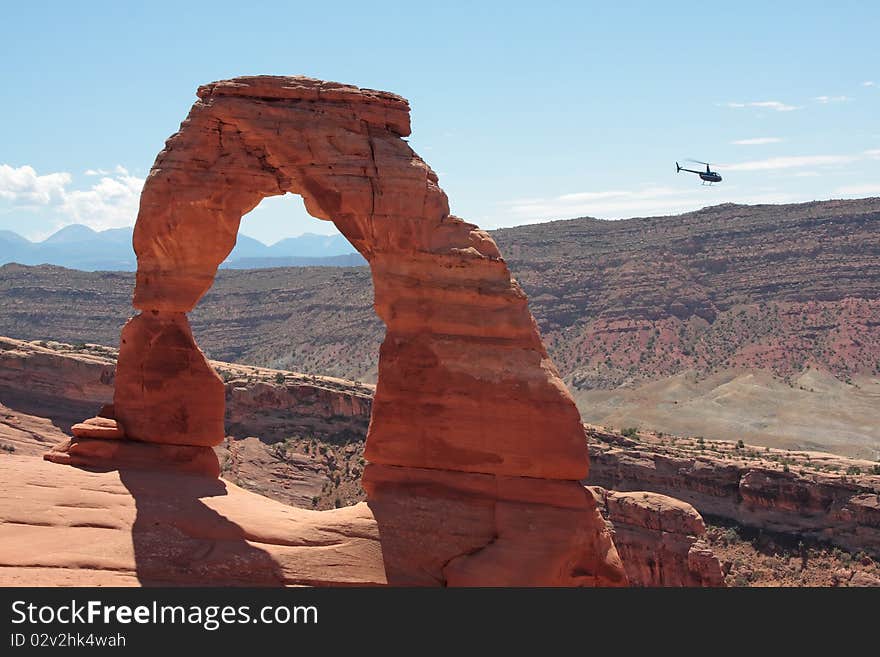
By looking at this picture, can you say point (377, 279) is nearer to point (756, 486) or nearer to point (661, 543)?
point (661, 543)

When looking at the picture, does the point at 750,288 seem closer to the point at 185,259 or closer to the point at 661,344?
the point at 661,344

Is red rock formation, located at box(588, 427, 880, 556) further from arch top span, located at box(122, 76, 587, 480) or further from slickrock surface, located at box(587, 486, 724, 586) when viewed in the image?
arch top span, located at box(122, 76, 587, 480)

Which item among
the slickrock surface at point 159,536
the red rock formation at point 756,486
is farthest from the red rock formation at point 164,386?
the red rock formation at point 756,486

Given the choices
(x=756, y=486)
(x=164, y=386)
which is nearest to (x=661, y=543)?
(x=756, y=486)

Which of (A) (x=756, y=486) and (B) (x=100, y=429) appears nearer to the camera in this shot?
(B) (x=100, y=429)

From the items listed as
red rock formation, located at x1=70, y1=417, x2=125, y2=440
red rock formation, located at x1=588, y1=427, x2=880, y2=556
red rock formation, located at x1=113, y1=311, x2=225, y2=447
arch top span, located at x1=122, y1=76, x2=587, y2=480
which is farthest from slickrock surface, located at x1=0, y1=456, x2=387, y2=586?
red rock formation, located at x1=588, y1=427, x2=880, y2=556

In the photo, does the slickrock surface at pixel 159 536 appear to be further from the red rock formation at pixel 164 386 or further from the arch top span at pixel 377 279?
the arch top span at pixel 377 279
